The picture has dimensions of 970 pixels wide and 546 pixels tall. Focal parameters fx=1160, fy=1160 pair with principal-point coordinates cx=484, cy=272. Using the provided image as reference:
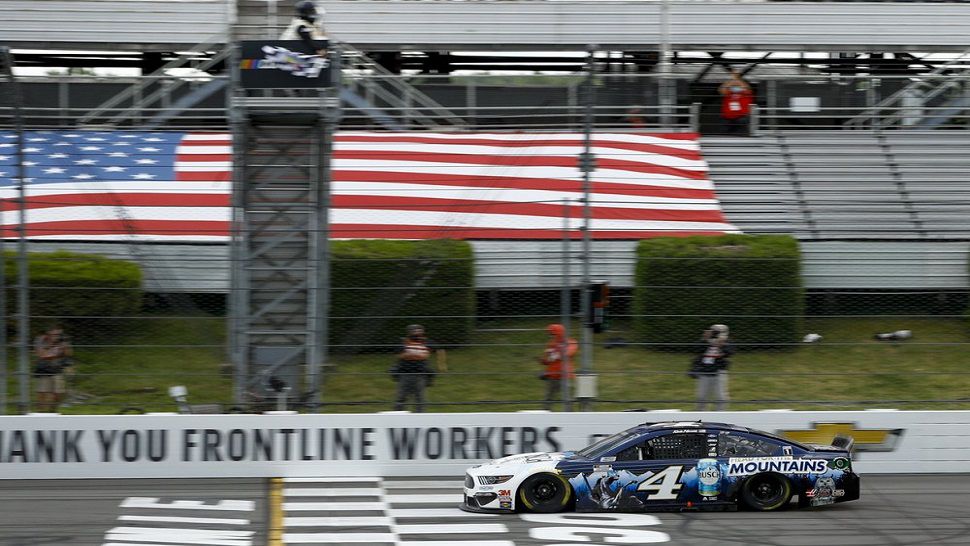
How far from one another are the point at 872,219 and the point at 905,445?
4.48 metres

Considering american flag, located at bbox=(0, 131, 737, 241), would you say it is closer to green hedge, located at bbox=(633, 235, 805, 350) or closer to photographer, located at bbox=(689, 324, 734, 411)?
green hedge, located at bbox=(633, 235, 805, 350)

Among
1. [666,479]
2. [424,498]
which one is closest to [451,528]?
[424,498]

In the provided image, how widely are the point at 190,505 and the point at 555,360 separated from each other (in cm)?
462

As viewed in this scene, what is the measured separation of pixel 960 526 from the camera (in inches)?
407

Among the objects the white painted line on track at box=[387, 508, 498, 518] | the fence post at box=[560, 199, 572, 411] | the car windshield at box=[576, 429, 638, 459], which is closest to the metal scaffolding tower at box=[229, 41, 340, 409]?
the fence post at box=[560, 199, 572, 411]

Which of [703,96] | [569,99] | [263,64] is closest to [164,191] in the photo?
[263,64]

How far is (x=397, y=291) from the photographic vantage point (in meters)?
14.5

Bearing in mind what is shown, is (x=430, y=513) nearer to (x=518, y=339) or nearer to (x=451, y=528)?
(x=451, y=528)

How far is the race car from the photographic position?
10.8 meters

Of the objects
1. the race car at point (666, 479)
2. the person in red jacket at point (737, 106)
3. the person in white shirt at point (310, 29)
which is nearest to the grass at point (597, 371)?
the race car at point (666, 479)

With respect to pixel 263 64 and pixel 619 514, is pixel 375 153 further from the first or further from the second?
pixel 619 514

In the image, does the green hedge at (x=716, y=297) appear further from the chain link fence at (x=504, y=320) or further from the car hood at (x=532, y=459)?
the car hood at (x=532, y=459)

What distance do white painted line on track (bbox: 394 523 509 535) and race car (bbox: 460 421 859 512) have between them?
17.1 inches

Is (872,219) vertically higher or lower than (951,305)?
higher
